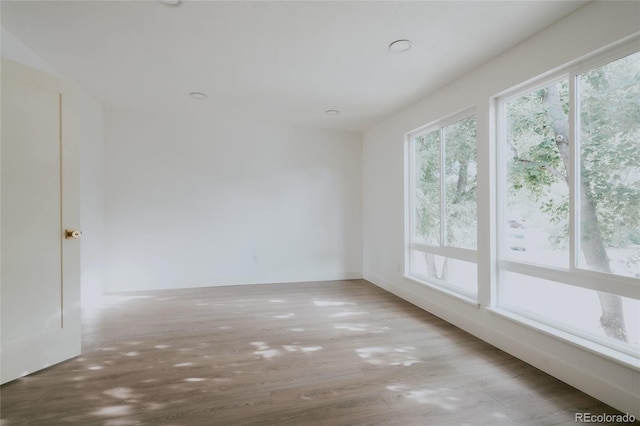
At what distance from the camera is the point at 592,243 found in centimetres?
199

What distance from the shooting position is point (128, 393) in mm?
1869

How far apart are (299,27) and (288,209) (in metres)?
3.14

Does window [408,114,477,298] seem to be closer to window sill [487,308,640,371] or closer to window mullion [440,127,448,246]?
window mullion [440,127,448,246]

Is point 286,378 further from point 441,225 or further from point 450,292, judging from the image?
point 441,225

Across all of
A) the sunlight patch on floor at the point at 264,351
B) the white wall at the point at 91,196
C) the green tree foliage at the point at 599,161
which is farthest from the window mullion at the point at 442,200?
the white wall at the point at 91,196

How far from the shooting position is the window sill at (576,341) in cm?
171

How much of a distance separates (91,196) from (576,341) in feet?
17.6

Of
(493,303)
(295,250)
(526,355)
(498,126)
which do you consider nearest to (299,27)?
(498,126)

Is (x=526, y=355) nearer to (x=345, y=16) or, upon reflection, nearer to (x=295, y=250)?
(x=345, y=16)

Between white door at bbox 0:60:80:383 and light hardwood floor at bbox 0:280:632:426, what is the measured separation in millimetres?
247

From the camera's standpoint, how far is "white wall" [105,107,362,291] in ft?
14.3

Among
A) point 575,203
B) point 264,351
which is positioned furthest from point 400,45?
point 264,351

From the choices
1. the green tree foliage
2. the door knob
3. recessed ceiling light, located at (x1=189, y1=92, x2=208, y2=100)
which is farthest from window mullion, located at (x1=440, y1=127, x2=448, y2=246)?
the door knob

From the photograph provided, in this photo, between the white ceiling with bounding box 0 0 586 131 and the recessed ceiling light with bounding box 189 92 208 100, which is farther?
the recessed ceiling light with bounding box 189 92 208 100
